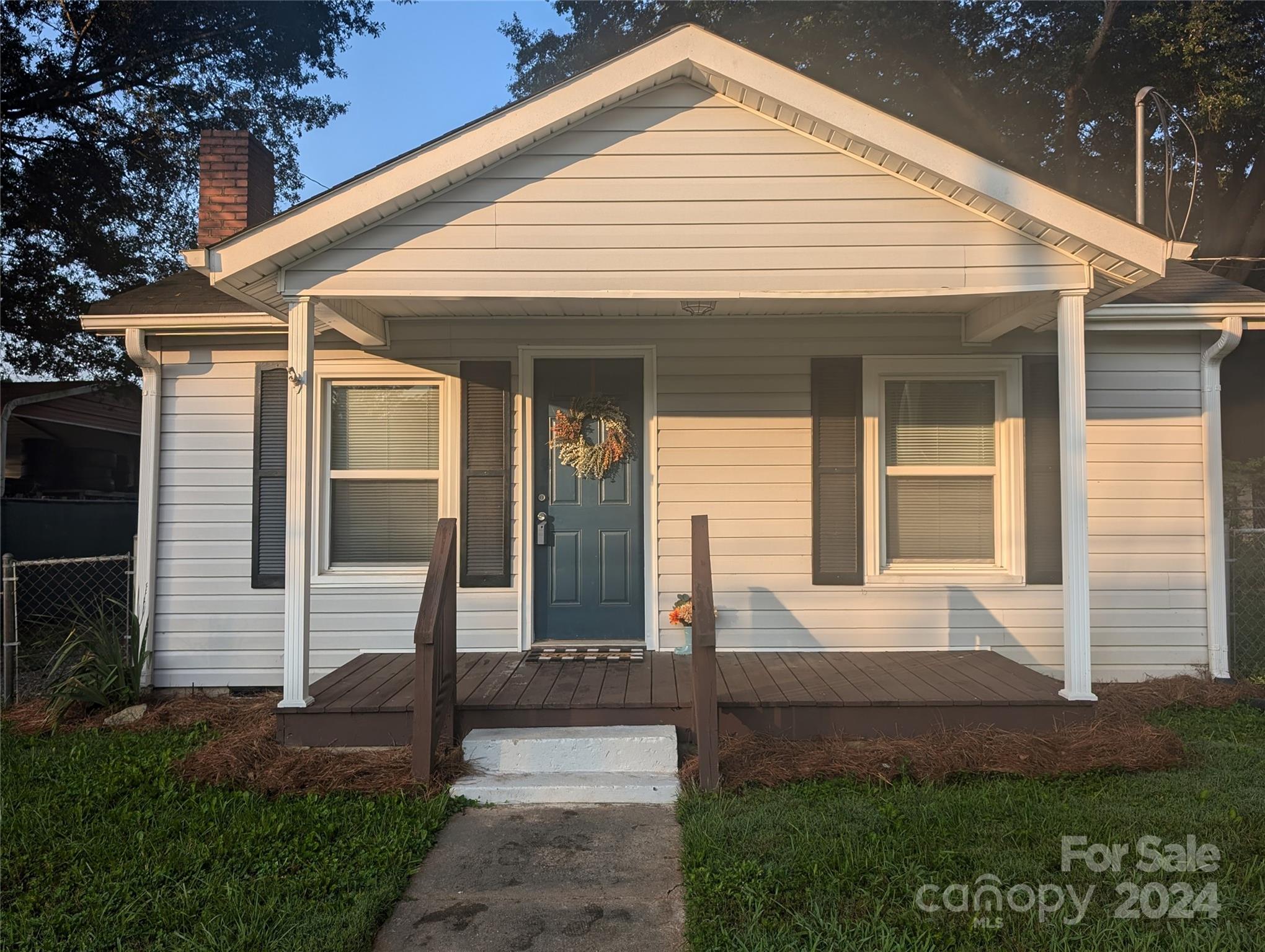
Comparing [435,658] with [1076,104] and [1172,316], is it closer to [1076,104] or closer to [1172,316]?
[1172,316]

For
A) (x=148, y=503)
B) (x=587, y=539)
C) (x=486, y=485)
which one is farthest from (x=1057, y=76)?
(x=148, y=503)

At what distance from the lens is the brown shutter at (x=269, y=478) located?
580cm

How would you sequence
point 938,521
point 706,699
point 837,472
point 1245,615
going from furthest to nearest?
point 1245,615 → point 938,521 → point 837,472 → point 706,699

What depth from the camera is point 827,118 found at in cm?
420

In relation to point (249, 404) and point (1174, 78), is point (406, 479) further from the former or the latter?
point (1174, 78)

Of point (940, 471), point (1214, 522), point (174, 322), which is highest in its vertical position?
point (174, 322)

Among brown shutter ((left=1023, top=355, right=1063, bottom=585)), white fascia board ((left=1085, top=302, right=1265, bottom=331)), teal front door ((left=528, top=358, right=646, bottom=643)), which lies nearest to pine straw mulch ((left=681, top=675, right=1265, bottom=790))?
brown shutter ((left=1023, top=355, right=1063, bottom=585))

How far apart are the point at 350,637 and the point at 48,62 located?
10.1 meters

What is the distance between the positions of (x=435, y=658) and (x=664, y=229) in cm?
243

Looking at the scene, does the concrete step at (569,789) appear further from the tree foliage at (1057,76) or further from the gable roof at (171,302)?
the tree foliage at (1057,76)

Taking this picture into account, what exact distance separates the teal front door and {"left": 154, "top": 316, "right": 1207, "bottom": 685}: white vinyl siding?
0.18 meters

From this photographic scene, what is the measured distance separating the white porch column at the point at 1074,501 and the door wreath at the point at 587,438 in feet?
8.80

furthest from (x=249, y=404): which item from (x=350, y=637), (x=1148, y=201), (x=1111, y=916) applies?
(x=1148, y=201)

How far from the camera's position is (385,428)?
5.90 metres
